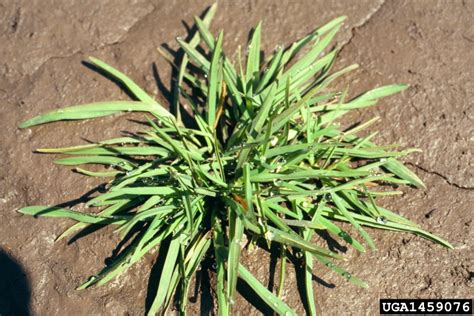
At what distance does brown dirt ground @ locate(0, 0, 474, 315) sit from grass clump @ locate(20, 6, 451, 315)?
0.07m

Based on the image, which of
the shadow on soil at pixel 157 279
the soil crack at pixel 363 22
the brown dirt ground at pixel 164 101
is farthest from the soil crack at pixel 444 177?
the soil crack at pixel 363 22

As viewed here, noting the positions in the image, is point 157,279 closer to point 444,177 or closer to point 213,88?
point 213,88

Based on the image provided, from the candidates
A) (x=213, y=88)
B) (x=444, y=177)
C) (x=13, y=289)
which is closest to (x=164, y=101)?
(x=213, y=88)

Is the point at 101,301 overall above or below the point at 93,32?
below

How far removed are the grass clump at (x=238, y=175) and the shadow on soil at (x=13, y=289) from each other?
21 centimetres

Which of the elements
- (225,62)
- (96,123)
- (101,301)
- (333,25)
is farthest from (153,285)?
(333,25)

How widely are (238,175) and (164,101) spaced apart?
545mm

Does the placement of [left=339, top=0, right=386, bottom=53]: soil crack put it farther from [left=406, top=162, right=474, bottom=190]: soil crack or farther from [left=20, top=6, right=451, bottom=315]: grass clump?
[left=406, top=162, right=474, bottom=190]: soil crack

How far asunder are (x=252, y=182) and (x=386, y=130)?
0.62 metres

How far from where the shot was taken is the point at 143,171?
2066 mm

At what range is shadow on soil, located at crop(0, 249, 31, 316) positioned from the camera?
2.01 meters

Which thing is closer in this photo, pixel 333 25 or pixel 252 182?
pixel 252 182

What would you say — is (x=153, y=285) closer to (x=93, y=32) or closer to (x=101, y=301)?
(x=101, y=301)

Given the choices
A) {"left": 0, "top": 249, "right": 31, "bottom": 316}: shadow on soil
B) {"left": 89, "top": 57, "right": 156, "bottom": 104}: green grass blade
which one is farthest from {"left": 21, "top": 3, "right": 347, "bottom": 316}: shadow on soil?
{"left": 89, "top": 57, "right": 156, "bottom": 104}: green grass blade
